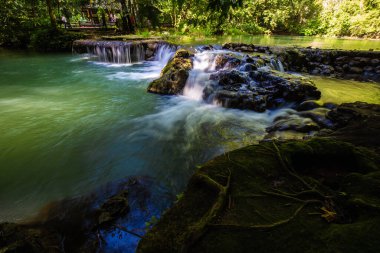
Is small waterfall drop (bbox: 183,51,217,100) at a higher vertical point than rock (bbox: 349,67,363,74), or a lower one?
lower

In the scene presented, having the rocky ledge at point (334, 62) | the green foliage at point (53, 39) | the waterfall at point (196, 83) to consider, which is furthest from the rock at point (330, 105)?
the green foliage at point (53, 39)

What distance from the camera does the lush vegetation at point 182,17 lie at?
20344mm

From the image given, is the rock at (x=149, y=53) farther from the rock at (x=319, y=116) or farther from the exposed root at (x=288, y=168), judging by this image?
the exposed root at (x=288, y=168)

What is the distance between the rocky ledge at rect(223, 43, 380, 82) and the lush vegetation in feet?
14.0

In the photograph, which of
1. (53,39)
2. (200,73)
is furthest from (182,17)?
(200,73)

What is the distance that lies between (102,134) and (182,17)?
26760 mm

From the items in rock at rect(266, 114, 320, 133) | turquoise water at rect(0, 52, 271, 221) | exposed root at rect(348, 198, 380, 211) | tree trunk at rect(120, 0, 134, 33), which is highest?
tree trunk at rect(120, 0, 134, 33)

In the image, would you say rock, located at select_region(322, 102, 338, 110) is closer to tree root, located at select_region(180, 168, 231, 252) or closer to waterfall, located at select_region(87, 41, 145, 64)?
tree root, located at select_region(180, 168, 231, 252)

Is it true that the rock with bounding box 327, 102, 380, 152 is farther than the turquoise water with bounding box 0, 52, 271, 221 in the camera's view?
No

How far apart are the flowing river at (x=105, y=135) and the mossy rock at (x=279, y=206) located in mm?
1571

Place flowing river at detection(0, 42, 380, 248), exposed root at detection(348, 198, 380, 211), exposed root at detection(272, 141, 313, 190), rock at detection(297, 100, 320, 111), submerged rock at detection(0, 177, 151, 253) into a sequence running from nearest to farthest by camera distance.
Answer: exposed root at detection(348, 198, 380, 211)
exposed root at detection(272, 141, 313, 190)
submerged rock at detection(0, 177, 151, 253)
flowing river at detection(0, 42, 380, 248)
rock at detection(297, 100, 320, 111)

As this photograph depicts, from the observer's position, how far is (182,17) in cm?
2861

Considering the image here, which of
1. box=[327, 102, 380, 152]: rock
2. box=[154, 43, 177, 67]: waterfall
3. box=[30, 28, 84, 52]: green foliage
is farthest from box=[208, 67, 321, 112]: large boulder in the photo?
box=[30, 28, 84, 52]: green foliage

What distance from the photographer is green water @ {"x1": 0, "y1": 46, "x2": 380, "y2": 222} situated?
4.22 metres
